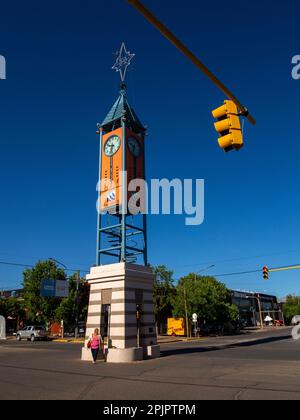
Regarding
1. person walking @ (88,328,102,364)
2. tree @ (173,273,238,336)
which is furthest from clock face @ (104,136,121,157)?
tree @ (173,273,238,336)

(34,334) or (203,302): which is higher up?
(203,302)

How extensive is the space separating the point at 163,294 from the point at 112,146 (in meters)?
33.9

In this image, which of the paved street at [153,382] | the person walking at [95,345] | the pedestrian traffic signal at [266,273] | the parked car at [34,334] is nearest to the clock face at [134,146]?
the person walking at [95,345]

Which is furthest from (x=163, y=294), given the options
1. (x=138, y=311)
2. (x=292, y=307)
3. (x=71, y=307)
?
(x=292, y=307)

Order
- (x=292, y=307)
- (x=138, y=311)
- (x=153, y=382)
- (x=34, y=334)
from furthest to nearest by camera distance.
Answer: (x=292, y=307)
(x=34, y=334)
(x=138, y=311)
(x=153, y=382)

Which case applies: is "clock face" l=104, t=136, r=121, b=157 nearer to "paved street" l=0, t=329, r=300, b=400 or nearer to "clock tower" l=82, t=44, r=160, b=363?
"clock tower" l=82, t=44, r=160, b=363

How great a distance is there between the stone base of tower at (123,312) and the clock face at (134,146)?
262 inches

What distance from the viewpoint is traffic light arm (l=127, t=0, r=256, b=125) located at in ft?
20.3

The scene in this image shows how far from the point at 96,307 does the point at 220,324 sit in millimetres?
36208

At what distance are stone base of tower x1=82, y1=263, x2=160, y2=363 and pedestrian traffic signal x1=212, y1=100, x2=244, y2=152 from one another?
11828 mm

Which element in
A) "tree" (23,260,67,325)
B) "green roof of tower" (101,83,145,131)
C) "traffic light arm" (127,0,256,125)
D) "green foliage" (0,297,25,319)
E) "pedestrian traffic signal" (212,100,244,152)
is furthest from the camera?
"green foliage" (0,297,25,319)

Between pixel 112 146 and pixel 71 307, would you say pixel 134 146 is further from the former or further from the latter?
pixel 71 307

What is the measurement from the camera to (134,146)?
22125 mm
